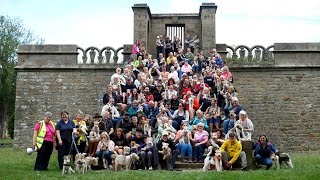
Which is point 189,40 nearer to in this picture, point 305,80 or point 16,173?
point 305,80

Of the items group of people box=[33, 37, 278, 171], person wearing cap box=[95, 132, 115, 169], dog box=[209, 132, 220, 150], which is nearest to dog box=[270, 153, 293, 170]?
group of people box=[33, 37, 278, 171]

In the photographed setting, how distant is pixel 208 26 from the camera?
22203 millimetres

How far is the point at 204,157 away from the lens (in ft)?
43.5

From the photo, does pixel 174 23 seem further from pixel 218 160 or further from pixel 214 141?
pixel 218 160

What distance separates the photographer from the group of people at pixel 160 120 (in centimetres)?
1257

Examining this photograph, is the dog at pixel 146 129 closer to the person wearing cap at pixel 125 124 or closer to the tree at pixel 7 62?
the person wearing cap at pixel 125 124

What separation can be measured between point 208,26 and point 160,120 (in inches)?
344

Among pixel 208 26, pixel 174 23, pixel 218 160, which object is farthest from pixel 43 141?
pixel 174 23

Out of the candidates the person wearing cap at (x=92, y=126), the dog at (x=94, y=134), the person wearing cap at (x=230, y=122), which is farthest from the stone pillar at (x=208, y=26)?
the dog at (x=94, y=134)

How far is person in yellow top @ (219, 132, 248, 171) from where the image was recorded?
1223 centimetres

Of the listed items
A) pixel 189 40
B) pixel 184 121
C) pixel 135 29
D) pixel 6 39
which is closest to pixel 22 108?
pixel 135 29

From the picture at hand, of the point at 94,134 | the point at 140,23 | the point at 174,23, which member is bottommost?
the point at 94,134

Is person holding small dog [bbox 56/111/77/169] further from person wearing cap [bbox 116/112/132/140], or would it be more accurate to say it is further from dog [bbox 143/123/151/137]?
dog [bbox 143/123/151/137]

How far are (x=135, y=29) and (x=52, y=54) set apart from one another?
379 centimetres
